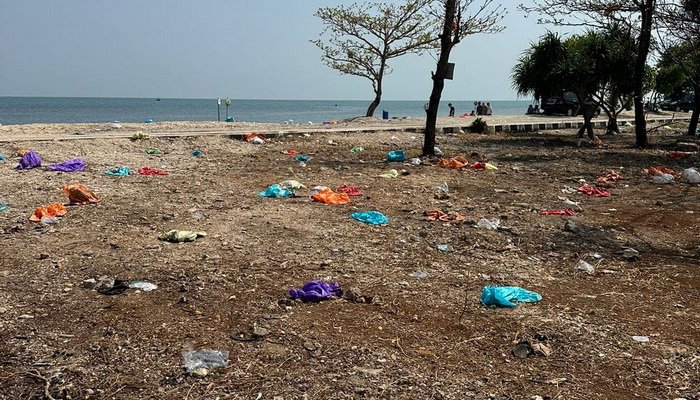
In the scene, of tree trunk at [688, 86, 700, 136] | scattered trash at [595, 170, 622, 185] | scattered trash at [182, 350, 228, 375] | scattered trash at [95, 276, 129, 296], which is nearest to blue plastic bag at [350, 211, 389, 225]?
scattered trash at [95, 276, 129, 296]

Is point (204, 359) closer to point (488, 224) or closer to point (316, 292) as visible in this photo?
point (316, 292)

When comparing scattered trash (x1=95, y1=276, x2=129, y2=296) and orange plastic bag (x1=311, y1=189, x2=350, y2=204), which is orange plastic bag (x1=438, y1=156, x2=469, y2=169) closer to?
orange plastic bag (x1=311, y1=189, x2=350, y2=204)

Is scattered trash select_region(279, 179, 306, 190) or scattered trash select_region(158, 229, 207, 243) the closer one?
scattered trash select_region(158, 229, 207, 243)

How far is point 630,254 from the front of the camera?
4676 mm

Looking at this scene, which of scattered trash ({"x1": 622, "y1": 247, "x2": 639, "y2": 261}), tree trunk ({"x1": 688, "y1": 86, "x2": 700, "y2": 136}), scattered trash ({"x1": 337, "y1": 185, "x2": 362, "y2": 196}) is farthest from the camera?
tree trunk ({"x1": 688, "y1": 86, "x2": 700, "y2": 136})

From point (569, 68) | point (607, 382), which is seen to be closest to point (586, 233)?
point (607, 382)

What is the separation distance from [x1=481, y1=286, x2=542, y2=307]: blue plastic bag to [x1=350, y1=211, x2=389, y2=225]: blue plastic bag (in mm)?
1882

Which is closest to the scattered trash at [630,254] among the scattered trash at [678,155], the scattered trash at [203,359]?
the scattered trash at [203,359]

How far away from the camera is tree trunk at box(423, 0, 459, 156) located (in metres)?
9.95

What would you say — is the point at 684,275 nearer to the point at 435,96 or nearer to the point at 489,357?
the point at 489,357

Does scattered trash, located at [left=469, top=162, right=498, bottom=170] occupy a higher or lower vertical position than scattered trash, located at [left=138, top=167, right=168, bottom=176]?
lower

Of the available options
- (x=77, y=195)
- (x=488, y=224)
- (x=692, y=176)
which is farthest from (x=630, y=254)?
(x=77, y=195)

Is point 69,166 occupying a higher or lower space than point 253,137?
lower

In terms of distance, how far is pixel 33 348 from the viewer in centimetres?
284
